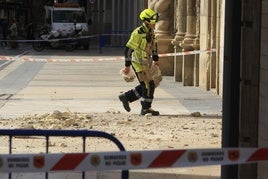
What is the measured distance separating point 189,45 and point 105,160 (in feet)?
48.6

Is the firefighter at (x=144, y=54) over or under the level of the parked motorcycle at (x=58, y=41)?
over

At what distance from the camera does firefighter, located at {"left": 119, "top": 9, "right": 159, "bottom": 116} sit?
1270 cm

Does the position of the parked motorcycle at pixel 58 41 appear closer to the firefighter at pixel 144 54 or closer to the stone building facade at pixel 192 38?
the stone building facade at pixel 192 38

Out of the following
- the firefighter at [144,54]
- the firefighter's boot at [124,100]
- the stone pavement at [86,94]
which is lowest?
the stone pavement at [86,94]

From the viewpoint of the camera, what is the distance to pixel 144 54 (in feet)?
41.9

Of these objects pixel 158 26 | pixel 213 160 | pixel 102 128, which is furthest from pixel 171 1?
pixel 213 160

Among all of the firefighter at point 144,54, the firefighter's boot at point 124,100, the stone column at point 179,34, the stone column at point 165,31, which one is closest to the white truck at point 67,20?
the stone column at point 165,31

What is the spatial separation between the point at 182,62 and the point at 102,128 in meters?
9.13

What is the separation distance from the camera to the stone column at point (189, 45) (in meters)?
19.4

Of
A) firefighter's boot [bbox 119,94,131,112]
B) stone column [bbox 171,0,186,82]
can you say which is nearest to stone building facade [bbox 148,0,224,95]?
stone column [bbox 171,0,186,82]

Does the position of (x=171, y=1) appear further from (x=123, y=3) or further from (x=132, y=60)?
(x=123, y=3)

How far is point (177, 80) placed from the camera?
20516mm

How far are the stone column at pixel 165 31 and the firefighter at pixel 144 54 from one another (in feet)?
28.9

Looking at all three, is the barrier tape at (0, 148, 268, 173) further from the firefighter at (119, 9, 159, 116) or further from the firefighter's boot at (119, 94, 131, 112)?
the firefighter's boot at (119, 94, 131, 112)
